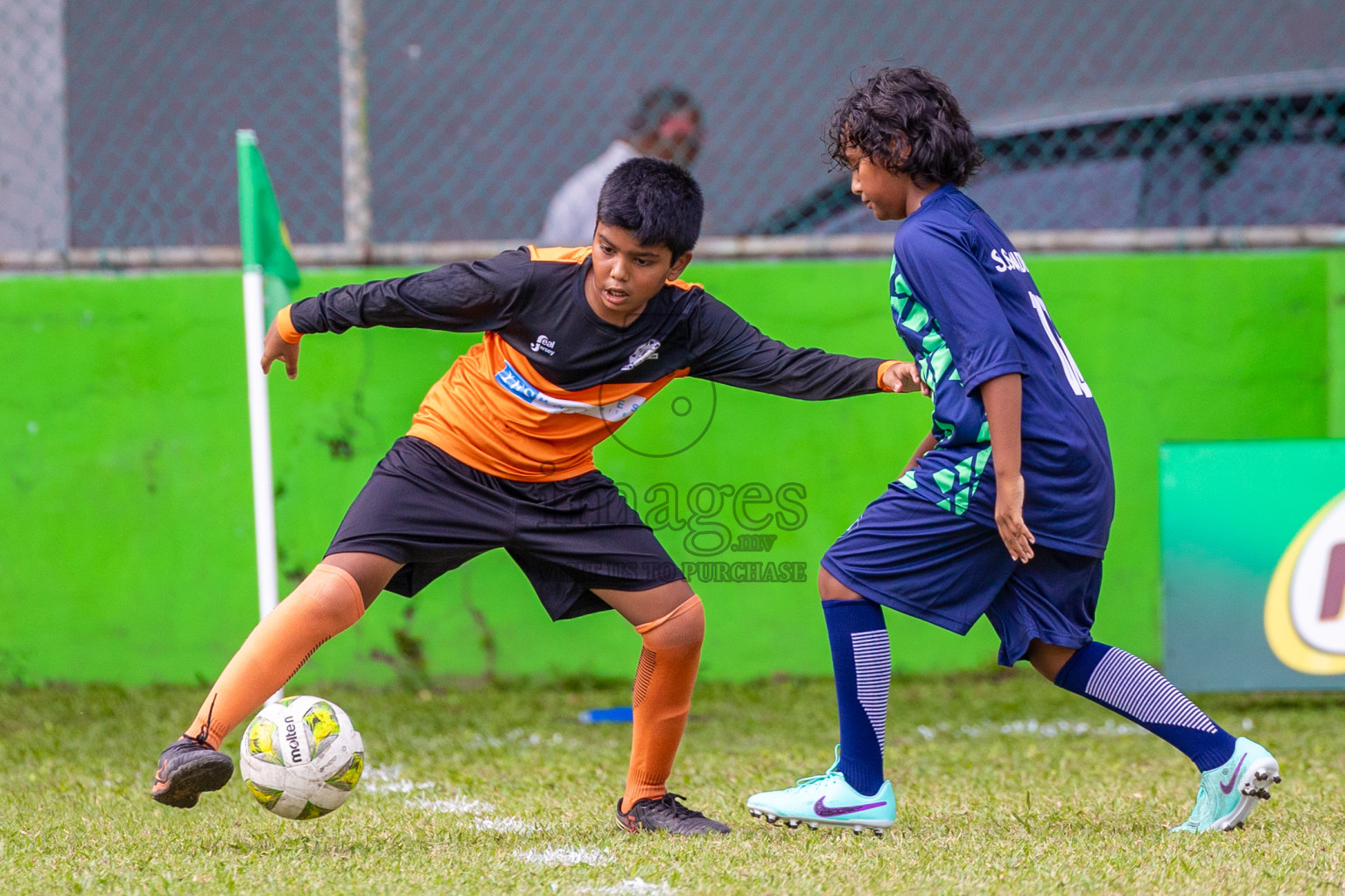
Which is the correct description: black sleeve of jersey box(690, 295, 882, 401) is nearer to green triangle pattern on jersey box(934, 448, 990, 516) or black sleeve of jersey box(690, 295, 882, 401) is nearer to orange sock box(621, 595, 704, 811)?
green triangle pattern on jersey box(934, 448, 990, 516)

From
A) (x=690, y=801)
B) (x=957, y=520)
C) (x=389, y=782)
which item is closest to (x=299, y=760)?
(x=389, y=782)

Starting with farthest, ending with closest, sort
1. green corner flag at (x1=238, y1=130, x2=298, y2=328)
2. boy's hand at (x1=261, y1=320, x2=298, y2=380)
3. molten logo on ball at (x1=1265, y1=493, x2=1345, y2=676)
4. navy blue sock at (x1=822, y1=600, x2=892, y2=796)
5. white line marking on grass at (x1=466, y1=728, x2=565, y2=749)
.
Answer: molten logo on ball at (x1=1265, y1=493, x2=1345, y2=676)
white line marking on grass at (x1=466, y1=728, x2=565, y2=749)
green corner flag at (x1=238, y1=130, x2=298, y2=328)
boy's hand at (x1=261, y1=320, x2=298, y2=380)
navy blue sock at (x1=822, y1=600, x2=892, y2=796)

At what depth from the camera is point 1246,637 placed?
4410 millimetres

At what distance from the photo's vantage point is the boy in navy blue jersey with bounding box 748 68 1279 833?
9.13ft

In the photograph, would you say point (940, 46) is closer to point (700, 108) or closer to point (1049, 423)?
point (700, 108)

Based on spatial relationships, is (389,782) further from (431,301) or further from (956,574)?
(956,574)

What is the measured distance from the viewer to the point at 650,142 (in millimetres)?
5059

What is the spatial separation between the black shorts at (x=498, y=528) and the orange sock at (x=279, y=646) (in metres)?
0.09

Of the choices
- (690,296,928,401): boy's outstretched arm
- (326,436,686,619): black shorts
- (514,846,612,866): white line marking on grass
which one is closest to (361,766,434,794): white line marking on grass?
(326,436,686,619): black shorts

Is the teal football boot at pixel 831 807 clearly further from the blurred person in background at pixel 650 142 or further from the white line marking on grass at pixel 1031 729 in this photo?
the blurred person in background at pixel 650 142

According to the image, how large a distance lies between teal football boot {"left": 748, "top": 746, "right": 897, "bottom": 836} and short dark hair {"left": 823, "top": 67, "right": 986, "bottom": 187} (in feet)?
4.11

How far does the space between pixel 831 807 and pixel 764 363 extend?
956mm

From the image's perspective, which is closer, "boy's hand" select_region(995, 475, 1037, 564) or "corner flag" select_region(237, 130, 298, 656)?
"boy's hand" select_region(995, 475, 1037, 564)

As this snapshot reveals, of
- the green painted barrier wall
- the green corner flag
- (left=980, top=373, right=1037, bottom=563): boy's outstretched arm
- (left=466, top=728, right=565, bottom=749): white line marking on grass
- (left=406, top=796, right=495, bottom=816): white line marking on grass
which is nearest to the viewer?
(left=980, top=373, right=1037, bottom=563): boy's outstretched arm
